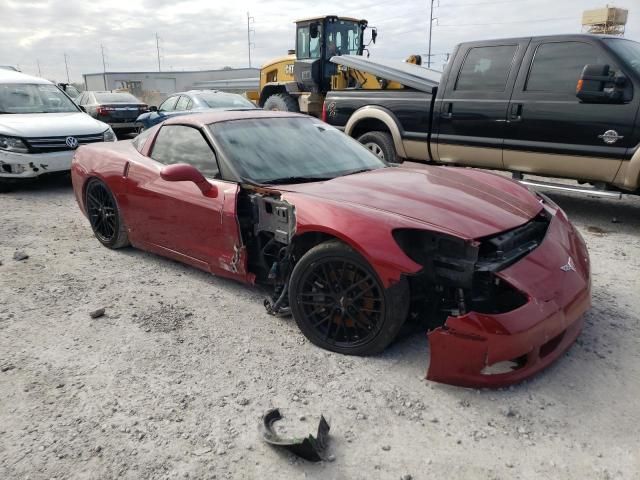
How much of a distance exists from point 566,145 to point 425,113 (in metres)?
1.82

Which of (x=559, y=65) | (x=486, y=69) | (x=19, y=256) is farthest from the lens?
(x=486, y=69)

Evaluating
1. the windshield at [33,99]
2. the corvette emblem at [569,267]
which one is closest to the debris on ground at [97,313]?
the corvette emblem at [569,267]

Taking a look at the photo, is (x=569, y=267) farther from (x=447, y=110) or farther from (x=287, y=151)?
(x=447, y=110)

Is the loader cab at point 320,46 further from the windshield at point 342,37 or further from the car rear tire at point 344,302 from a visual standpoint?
the car rear tire at point 344,302

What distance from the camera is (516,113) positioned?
5836 millimetres

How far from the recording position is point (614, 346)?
2.97 m

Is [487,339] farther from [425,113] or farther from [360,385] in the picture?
[425,113]

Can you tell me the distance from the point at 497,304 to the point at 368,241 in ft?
2.55

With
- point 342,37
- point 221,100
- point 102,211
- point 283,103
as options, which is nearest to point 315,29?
point 342,37

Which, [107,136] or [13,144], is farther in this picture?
[107,136]

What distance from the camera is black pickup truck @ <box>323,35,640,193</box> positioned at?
17.0ft

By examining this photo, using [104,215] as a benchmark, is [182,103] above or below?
above

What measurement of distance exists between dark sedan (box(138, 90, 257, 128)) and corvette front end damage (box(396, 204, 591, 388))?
26.7 ft

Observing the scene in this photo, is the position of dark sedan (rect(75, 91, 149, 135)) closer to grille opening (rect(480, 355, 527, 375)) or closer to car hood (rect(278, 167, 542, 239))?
car hood (rect(278, 167, 542, 239))
